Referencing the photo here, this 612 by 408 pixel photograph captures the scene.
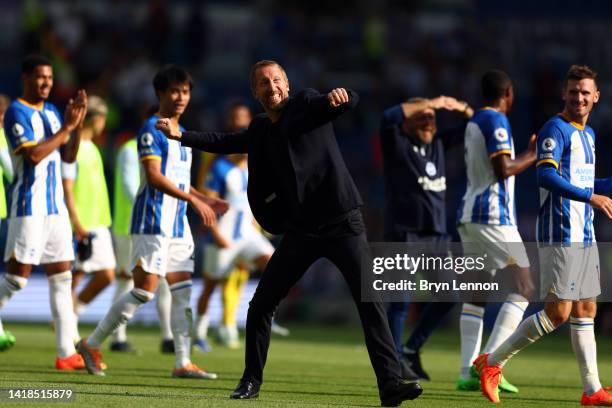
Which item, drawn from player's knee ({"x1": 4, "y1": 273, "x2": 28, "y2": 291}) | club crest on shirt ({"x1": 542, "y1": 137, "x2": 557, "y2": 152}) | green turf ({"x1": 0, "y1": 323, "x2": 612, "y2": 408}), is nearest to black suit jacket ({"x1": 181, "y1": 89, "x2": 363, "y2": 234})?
green turf ({"x1": 0, "y1": 323, "x2": 612, "y2": 408})

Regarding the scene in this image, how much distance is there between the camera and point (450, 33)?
89.3 ft

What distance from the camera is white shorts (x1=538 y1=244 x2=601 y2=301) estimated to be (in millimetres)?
8688

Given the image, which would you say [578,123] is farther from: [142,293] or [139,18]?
[139,18]

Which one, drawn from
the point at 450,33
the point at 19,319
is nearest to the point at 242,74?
the point at 450,33

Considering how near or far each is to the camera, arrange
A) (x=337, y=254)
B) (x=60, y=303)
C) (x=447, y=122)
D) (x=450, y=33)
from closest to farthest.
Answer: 1. (x=337, y=254)
2. (x=60, y=303)
3. (x=447, y=122)
4. (x=450, y=33)

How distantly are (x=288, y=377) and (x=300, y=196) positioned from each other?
3.07 m

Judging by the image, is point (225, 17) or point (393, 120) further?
point (225, 17)

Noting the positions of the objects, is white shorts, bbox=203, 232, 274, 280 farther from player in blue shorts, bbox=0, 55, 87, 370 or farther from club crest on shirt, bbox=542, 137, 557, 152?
club crest on shirt, bbox=542, 137, 557, 152

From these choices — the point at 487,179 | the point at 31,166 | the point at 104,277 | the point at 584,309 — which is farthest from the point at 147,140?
the point at 584,309

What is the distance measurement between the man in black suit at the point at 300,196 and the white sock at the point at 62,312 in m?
2.71

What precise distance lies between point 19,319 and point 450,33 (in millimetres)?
12769

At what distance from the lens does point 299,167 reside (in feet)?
26.4

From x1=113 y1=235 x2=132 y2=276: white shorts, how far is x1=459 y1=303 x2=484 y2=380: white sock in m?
4.43

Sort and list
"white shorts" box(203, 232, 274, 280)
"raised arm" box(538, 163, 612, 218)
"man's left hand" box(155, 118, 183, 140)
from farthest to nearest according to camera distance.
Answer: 1. "white shorts" box(203, 232, 274, 280)
2. "raised arm" box(538, 163, 612, 218)
3. "man's left hand" box(155, 118, 183, 140)
